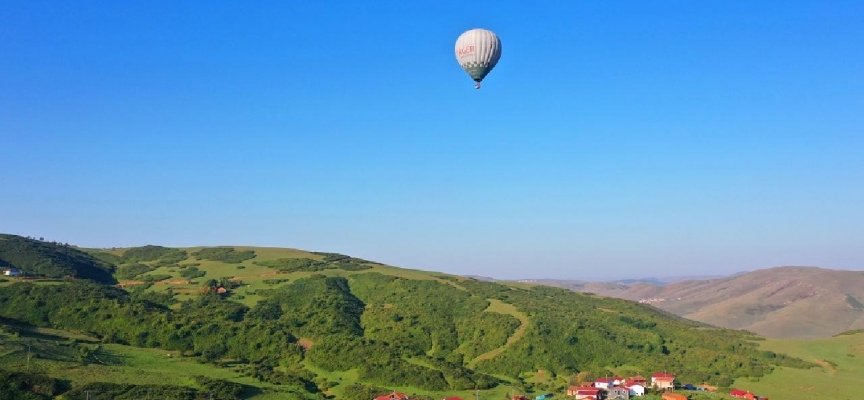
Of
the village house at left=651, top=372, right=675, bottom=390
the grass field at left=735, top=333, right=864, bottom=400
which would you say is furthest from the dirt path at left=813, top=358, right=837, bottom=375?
the village house at left=651, top=372, right=675, bottom=390

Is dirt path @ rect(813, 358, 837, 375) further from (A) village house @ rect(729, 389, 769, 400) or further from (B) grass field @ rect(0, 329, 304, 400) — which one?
(B) grass field @ rect(0, 329, 304, 400)

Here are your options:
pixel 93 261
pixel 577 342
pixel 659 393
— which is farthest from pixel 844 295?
pixel 93 261

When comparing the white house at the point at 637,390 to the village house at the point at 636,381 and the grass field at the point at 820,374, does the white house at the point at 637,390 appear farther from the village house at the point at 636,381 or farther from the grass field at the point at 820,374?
the grass field at the point at 820,374

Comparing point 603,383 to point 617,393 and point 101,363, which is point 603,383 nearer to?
point 617,393

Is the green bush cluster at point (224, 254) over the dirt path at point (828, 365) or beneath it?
over

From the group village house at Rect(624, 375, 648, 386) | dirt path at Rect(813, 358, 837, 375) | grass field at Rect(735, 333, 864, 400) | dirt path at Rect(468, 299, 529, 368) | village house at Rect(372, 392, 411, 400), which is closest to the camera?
village house at Rect(372, 392, 411, 400)

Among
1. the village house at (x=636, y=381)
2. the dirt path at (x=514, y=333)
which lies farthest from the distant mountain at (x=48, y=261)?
the village house at (x=636, y=381)

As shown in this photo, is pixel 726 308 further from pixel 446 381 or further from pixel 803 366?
pixel 446 381
